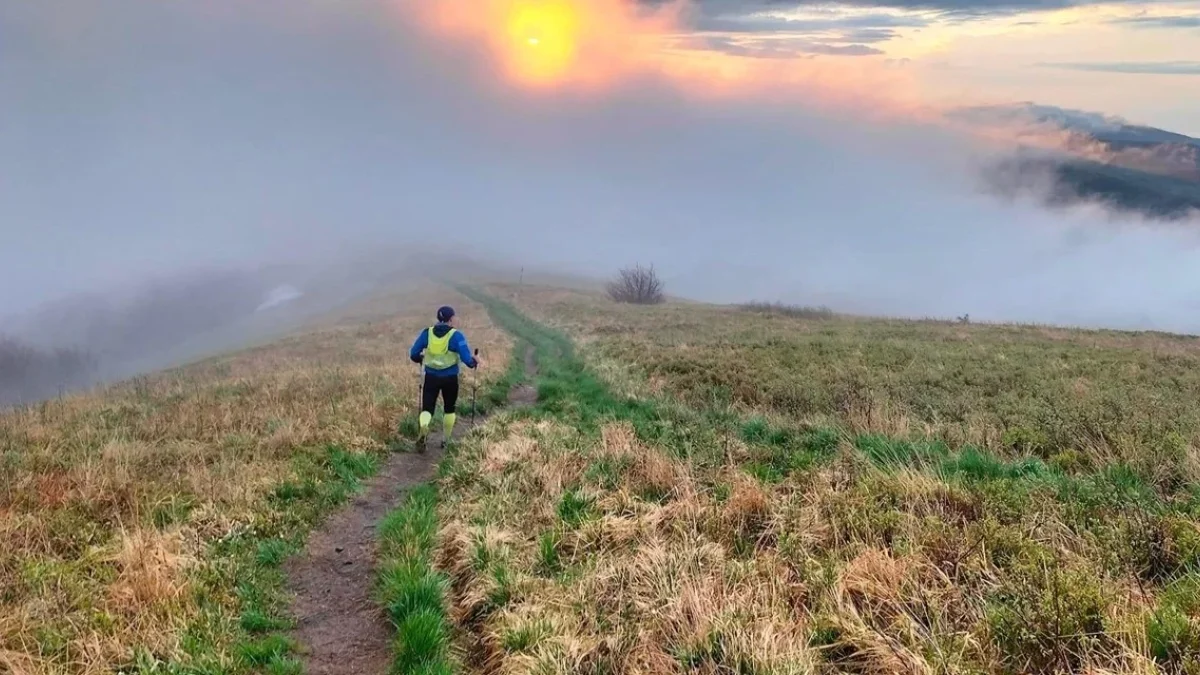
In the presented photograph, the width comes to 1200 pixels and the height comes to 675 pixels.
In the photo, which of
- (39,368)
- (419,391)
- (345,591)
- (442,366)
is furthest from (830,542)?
(39,368)

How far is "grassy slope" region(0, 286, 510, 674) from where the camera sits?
5441 millimetres

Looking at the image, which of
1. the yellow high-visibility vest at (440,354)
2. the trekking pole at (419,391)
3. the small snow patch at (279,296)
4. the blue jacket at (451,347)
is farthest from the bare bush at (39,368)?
the yellow high-visibility vest at (440,354)

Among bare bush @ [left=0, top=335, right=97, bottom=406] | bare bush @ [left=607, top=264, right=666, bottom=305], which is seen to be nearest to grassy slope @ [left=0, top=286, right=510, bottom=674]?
bare bush @ [left=607, top=264, right=666, bottom=305]

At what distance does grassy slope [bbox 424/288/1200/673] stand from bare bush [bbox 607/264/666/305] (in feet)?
260

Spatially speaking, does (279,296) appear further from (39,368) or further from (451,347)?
(451,347)

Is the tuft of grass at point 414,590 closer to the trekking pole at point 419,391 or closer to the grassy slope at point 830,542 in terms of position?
the grassy slope at point 830,542

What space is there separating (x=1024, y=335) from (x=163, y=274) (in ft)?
667

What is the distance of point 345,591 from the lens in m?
7.00

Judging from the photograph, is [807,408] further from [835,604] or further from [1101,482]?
[835,604]

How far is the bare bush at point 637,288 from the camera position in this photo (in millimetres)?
92625

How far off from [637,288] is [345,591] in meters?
88.4

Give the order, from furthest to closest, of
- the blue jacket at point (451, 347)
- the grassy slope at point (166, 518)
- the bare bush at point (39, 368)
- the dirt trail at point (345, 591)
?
the bare bush at point (39, 368), the blue jacket at point (451, 347), the dirt trail at point (345, 591), the grassy slope at point (166, 518)

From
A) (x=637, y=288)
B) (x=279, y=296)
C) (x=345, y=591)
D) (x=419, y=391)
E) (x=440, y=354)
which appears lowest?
(x=279, y=296)

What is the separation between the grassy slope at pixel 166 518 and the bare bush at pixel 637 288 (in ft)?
254
